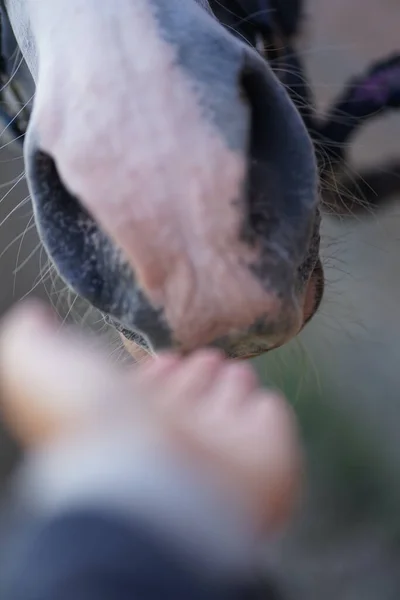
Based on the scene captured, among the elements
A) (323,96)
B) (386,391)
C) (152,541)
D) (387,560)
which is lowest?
(387,560)

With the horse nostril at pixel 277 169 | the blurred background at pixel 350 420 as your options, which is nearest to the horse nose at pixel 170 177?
the horse nostril at pixel 277 169

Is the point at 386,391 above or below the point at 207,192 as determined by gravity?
below

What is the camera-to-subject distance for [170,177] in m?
0.28

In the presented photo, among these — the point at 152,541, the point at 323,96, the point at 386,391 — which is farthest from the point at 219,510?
the point at 386,391

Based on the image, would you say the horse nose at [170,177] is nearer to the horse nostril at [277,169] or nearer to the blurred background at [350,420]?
the horse nostril at [277,169]

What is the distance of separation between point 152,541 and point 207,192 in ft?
0.42

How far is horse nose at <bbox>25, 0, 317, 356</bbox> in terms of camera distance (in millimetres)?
277

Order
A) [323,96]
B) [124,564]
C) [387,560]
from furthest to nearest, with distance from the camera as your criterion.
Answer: [387,560] < [323,96] < [124,564]

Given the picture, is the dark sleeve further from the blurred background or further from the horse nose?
the blurred background

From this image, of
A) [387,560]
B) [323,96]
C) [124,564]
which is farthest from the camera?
[387,560]

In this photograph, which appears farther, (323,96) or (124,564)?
(323,96)

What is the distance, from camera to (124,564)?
24 centimetres

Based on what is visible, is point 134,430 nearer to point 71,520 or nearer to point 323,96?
point 71,520

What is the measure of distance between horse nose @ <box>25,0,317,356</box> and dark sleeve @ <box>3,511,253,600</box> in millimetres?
80
